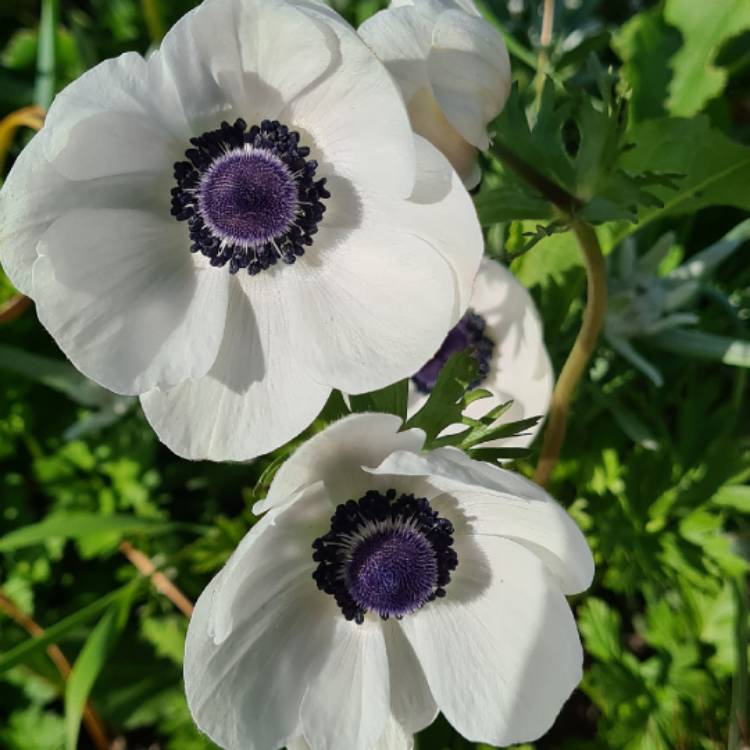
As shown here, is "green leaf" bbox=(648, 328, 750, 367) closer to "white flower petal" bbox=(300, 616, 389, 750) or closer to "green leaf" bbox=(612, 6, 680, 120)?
"green leaf" bbox=(612, 6, 680, 120)

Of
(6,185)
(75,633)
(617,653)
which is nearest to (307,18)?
(6,185)

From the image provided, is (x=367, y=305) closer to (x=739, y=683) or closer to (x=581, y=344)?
(x=581, y=344)

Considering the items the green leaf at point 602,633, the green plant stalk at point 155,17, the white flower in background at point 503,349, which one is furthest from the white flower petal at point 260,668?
the green plant stalk at point 155,17

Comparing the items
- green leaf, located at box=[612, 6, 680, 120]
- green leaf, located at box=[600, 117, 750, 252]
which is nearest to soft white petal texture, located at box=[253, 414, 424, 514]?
green leaf, located at box=[600, 117, 750, 252]

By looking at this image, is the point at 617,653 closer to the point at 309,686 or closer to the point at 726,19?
the point at 309,686

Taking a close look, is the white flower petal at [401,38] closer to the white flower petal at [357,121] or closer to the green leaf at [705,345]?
the white flower petal at [357,121]
